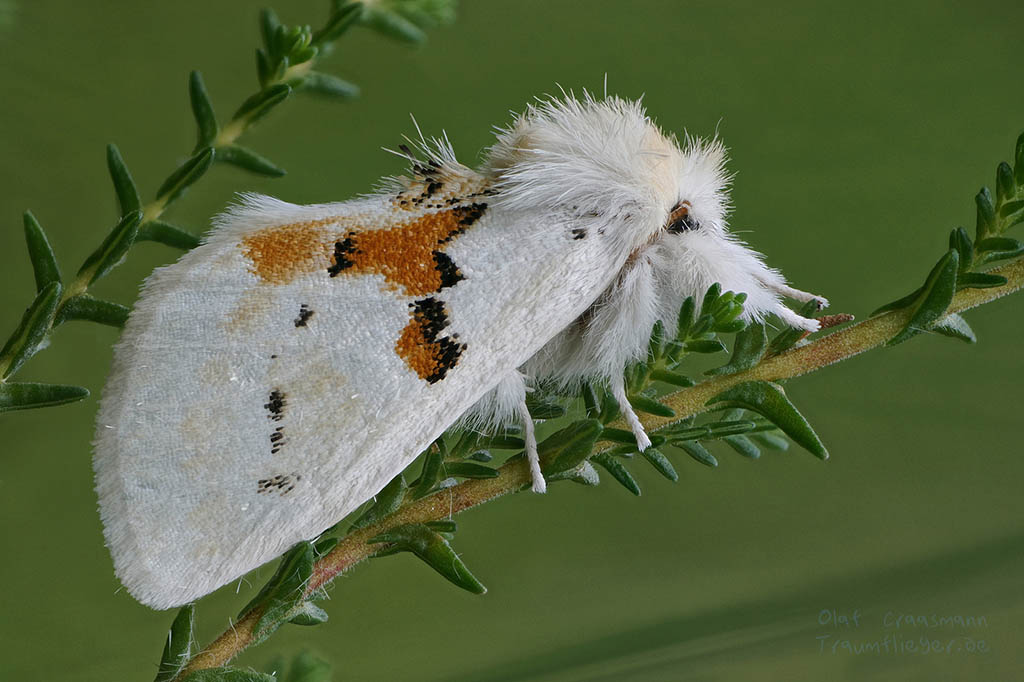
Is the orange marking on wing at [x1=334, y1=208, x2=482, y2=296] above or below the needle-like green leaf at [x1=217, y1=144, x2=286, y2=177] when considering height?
above

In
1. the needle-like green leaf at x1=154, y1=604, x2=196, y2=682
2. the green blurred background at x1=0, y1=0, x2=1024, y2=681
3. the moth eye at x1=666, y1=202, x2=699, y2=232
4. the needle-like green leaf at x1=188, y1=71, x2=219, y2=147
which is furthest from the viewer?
the green blurred background at x1=0, y1=0, x2=1024, y2=681

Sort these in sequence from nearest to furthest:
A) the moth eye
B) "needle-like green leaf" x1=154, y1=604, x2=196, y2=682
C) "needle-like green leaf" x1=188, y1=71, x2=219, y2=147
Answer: "needle-like green leaf" x1=154, y1=604, x2=196, y2=682 → "needle-like green leaf" x1=188, y1=71, x2=219, y2=147 → the moth eye

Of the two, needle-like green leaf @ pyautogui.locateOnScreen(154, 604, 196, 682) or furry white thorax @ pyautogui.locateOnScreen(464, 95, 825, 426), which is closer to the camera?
needle-like green leaf @ pyautogui.locateOnScreen(154, 604, 196, 682)

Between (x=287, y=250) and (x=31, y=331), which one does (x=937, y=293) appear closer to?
(x=287, y=250)

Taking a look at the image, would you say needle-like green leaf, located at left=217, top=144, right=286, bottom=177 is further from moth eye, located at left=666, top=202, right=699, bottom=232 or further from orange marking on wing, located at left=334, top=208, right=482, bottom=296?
moth eye, located at left=666, top=202, right=699, bottom=232

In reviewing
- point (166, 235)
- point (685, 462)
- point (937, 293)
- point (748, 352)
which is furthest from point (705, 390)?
point (685, 462)

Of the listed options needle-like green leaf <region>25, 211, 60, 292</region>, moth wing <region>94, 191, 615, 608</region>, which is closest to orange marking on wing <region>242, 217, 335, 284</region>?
moth wing <region>94, 191, 615, 608</region>

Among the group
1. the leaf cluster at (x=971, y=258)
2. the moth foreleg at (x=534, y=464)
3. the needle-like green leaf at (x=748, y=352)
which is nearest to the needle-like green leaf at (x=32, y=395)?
→ the moth foreleg at (x=534, y=464)
